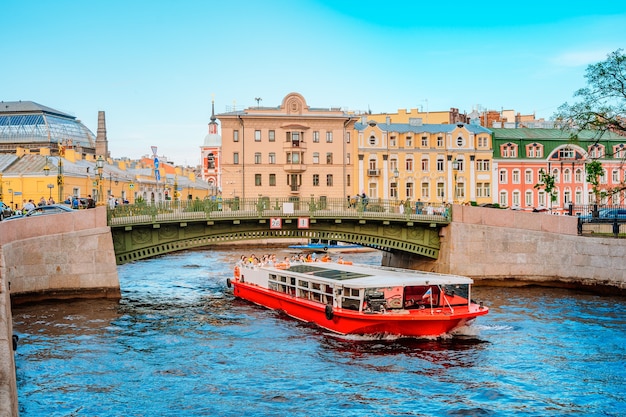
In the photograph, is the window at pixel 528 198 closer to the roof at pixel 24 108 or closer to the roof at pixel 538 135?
the roof at pixel 538 135

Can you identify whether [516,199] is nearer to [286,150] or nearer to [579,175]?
[579,175]

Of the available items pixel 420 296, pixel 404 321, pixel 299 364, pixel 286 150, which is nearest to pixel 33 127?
pixel 286 150

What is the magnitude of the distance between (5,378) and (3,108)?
391ft

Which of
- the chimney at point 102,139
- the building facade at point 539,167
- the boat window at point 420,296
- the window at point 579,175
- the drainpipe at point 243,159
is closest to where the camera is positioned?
the boat window at point 420,296

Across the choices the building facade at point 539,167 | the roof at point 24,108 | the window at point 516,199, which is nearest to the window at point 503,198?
the building facade at point 539,167

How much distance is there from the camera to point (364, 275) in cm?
3195

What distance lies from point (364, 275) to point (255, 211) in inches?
477

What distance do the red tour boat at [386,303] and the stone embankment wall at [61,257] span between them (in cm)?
1099

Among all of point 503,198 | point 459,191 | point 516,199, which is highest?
point 459,191

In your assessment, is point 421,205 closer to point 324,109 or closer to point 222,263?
point 222,263

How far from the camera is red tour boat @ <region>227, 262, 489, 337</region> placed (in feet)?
94.4

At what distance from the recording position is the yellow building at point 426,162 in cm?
8119

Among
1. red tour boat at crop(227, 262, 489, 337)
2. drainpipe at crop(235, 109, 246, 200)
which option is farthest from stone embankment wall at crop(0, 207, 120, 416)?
drainpipe at crop(235, 109, 246, 200)

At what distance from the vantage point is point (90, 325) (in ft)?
105
